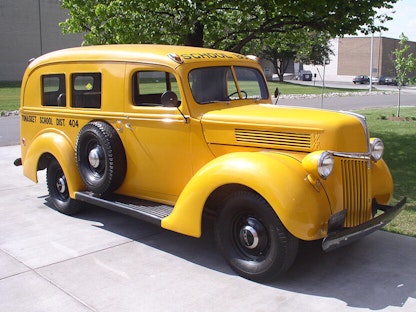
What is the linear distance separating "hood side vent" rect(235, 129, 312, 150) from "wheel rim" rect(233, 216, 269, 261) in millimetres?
698

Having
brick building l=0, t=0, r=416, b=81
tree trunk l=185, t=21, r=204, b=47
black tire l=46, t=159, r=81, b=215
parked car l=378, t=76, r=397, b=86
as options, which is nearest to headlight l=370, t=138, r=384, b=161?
black tire l=46, t=159, r=81, b=215

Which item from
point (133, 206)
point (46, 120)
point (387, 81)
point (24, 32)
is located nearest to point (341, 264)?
point (133, 206)

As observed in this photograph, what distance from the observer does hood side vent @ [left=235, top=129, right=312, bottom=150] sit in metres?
4.17

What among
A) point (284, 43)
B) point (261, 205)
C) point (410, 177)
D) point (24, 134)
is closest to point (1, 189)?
point (24, 134)

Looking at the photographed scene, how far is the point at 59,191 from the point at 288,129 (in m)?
3.37

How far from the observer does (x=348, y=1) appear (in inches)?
330

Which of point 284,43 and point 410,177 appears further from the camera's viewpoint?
point 284,43

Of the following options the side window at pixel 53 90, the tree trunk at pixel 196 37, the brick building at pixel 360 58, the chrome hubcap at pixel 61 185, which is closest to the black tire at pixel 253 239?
the chrome hubcap at pixel 61 185

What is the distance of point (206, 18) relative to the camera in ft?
29.3

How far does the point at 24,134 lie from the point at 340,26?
5.90 metres

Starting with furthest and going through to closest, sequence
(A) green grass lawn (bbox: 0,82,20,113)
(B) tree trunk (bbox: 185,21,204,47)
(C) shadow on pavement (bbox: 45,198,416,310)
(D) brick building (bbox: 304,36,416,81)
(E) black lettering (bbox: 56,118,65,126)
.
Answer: (D) brick building (bbox: 304,36,416,81) → (A) green grass lawn (bbox: 0,82,20,113) → (B) tree trunk (bbox: 185,21,204,47) → (E) black lettering (bbox: 56,118,65,126) → (C) shadow on pavement (bbox: 45,198,416,310)

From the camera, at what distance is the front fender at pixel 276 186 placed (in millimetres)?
3803

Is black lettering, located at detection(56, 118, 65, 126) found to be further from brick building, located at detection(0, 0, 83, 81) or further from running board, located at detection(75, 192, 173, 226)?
brick building, located at detection(0, 0, 83, 81)

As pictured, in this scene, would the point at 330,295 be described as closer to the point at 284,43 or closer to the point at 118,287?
the point at 118,287
